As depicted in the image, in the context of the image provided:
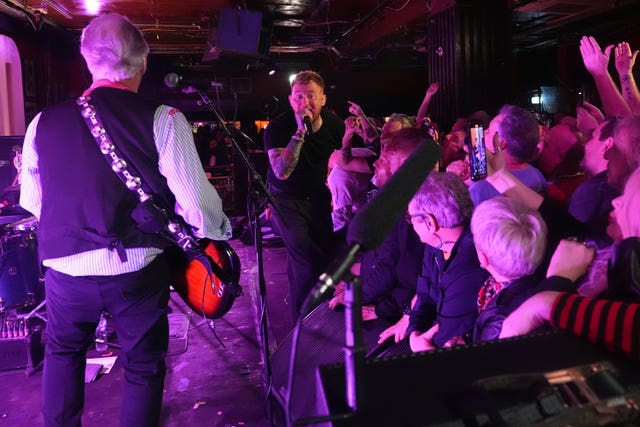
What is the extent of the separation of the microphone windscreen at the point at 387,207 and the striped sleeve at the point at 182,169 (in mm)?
1293

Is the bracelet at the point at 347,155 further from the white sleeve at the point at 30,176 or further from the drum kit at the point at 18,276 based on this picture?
the white sleeve at the point at 30,176

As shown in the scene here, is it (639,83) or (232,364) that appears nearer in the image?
(232,364)

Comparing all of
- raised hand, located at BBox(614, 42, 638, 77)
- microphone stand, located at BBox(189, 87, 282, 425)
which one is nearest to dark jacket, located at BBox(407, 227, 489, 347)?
microphone stand, located at BBox(189, 87, 282, 425)

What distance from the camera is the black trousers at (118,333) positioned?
1.96 m

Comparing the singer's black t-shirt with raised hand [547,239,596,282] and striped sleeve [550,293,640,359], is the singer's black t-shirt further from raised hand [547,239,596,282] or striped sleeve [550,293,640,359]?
striped sleeve [550,293,640,359]

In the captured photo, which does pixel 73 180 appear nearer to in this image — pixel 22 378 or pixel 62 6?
pixel 22 378

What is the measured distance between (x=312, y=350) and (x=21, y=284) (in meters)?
2.03

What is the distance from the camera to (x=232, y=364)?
3285mm

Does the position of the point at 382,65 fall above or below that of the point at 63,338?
above

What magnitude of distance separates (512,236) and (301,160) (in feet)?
6.25

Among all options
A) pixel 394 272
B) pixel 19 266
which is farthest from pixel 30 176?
pixel 394 272

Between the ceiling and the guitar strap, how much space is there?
4783 millimetres

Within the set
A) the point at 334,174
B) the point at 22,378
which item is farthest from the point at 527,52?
the point at 22,378

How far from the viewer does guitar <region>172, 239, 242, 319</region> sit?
7.35ft
